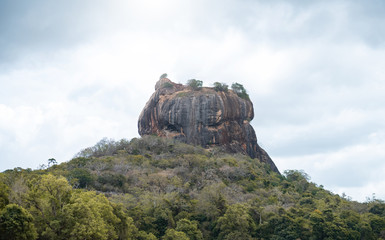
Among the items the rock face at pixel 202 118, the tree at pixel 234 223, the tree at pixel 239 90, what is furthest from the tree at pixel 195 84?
the tree at pixel 234 223

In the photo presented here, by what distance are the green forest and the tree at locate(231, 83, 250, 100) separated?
12.6 m

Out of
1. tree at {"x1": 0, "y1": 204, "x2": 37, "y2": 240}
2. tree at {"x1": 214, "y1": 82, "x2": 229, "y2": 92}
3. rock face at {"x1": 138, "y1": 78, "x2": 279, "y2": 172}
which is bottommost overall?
tree at {"x1": 0, "y1": 204, "x2": 37, "y2": 240}

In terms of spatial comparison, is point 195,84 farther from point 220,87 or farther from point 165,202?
point 165,202

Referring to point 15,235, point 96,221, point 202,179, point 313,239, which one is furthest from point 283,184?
point 15,235

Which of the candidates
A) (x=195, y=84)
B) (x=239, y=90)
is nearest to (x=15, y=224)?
(x=195, y=84)

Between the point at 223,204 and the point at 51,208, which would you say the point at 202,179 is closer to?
the point at 223,204

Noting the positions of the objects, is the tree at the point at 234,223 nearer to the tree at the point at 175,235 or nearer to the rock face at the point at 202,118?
the tree at the point at 175,235

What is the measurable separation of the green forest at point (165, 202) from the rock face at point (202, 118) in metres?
3.03

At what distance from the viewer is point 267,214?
36156mm

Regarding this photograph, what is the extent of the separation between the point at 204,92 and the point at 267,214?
111 ft

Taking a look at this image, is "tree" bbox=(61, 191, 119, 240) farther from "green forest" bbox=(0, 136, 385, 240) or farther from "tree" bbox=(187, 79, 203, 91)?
"tree" bbox=(187, 79, 203, 91)

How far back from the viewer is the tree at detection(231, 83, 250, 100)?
71312 millimetres

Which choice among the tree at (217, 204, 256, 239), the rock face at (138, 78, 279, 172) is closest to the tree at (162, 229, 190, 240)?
the tree at (217, 204, 256, 239)

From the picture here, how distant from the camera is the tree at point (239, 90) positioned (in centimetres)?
7131
